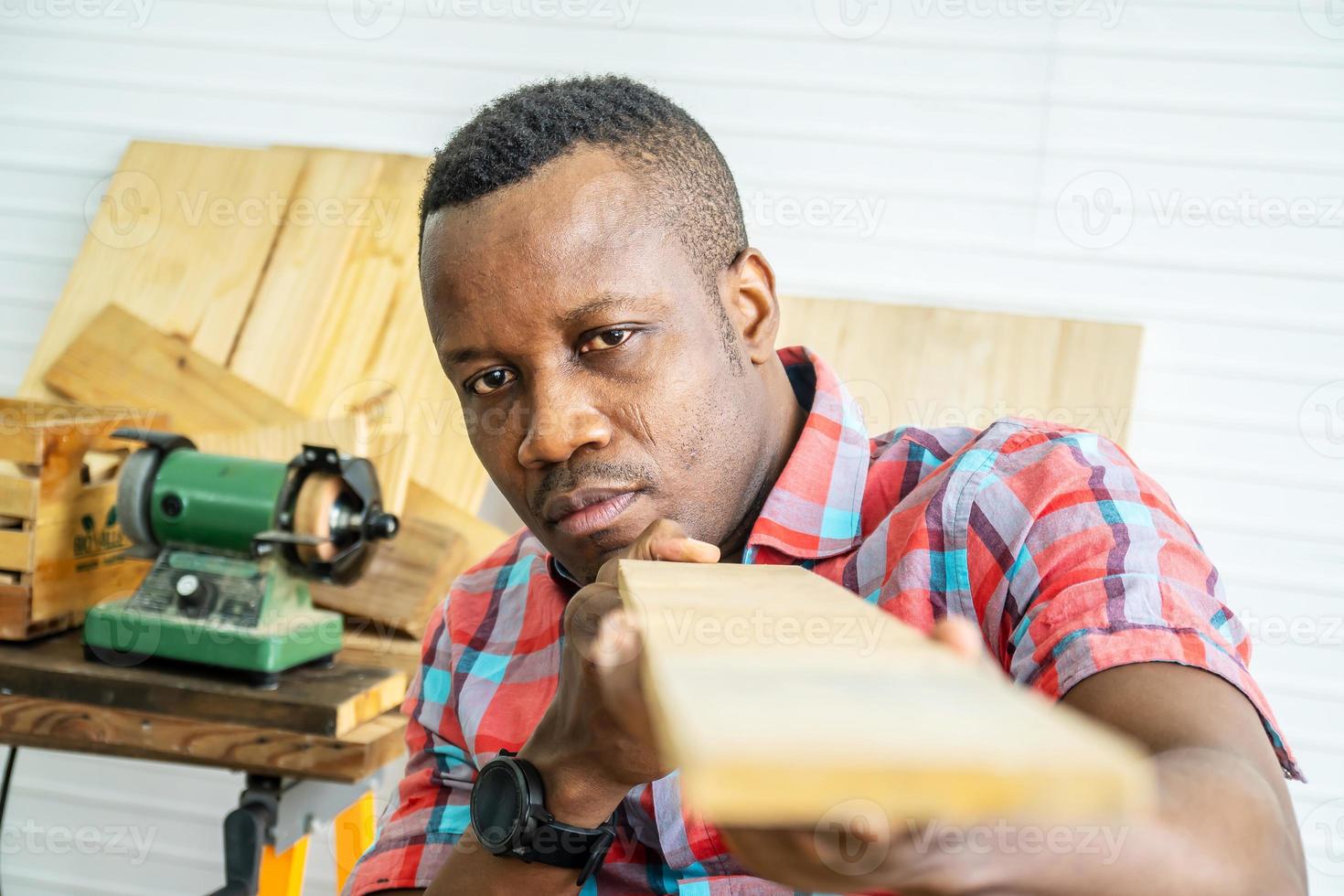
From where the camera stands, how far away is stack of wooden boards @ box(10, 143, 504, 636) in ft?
8.46

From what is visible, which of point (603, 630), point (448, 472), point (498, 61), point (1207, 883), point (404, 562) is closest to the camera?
point (1207, 883)

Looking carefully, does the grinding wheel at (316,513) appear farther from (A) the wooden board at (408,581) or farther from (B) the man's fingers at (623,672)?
(B) the man's fingers at (623,672)

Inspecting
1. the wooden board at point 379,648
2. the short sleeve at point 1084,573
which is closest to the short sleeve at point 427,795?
the wooden board at point 379,648

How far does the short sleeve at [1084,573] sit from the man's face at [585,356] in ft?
1.03

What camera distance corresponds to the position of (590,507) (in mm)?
1200

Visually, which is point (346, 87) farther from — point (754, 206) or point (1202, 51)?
point (1202, 51)

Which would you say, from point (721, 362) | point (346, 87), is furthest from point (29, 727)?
point (346, 87)

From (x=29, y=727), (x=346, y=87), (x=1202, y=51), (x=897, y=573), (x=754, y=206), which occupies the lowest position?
(x=29, y=727)

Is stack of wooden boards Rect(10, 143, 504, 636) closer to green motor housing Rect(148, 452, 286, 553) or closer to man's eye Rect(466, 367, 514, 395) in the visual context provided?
green motor housing Rect(148, 452, 286, 553)

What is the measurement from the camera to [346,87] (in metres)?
2.90

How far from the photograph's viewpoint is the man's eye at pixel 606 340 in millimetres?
1209

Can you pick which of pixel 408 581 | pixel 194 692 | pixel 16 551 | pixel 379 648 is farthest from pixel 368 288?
pixel 194 692

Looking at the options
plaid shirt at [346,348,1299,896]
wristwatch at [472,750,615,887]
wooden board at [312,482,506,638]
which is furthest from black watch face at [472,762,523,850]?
wooden board at [312,482,506,638]

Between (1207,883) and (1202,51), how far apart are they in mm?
2343
